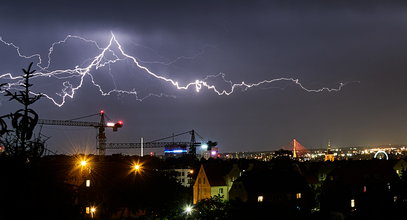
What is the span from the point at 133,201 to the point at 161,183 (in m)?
5.72

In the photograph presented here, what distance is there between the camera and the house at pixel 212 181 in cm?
5109

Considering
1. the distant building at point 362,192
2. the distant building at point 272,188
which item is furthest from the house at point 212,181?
the distant building at point 362,192

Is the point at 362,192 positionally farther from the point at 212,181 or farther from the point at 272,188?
the point at 212,181

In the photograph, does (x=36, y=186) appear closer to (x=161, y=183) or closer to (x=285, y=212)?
(x=285, y=212)

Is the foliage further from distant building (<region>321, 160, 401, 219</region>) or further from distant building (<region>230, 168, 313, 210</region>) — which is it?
distant building (<region>230, 168, 313, 210</region>)

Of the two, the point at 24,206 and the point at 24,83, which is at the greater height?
the point at 24,83

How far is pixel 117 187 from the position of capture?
30.6 metres

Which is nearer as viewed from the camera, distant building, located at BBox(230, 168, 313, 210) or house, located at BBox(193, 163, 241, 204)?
distant building, located at BBox(230, 168, 313, 210)

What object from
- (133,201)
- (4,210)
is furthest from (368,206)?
(4,210)

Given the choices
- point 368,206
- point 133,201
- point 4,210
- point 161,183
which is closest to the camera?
point 4,210

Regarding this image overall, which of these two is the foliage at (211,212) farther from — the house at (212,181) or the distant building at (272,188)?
the house at (212,181)

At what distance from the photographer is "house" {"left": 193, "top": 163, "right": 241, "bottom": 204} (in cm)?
5109

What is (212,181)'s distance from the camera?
51.3 meters

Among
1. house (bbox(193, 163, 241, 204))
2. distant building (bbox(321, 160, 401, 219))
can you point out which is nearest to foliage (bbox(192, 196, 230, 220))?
distant building (bbox(321, 160, 401, 219))
